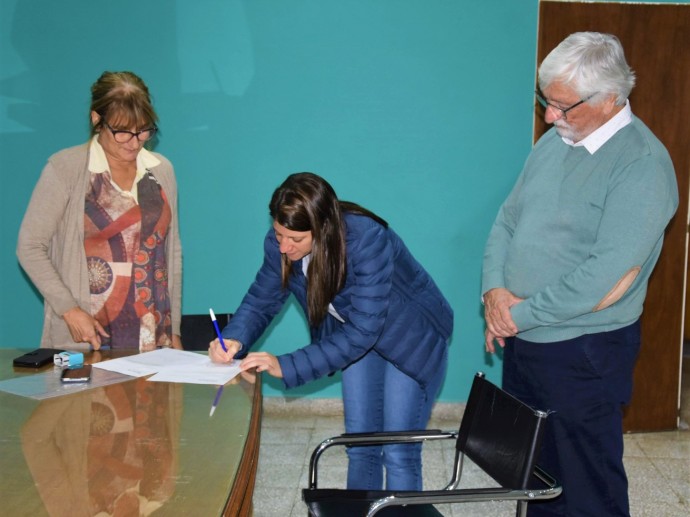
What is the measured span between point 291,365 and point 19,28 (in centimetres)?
304

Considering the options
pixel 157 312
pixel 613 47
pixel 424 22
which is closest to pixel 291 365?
pixel 157 312

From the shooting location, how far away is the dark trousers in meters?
2.26

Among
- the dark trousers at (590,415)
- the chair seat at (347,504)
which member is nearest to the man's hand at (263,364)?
the chair seat at (347,504)

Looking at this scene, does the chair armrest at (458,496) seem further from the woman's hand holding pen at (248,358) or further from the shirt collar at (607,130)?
the shirt collar at (607,130)

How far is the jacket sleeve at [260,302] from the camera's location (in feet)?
8.18

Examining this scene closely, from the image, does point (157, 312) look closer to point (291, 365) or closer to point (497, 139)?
point (291, 365)

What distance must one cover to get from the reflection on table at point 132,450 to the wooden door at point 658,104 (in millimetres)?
2791

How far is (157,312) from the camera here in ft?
9.45

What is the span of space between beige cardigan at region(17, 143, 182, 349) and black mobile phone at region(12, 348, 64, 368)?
0.16m

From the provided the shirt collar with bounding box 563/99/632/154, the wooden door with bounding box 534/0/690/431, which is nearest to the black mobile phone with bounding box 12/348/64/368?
the shirt collar with bounding box 563/99/632/154

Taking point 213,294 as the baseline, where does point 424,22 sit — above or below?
above

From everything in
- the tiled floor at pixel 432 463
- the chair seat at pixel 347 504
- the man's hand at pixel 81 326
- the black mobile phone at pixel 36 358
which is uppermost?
the man's hand at pixel 81 326

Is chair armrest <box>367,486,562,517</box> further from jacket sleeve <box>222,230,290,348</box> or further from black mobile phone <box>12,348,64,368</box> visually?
black mobile phone <box>12,348,64,368</box>

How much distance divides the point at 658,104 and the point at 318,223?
264 centimetres
